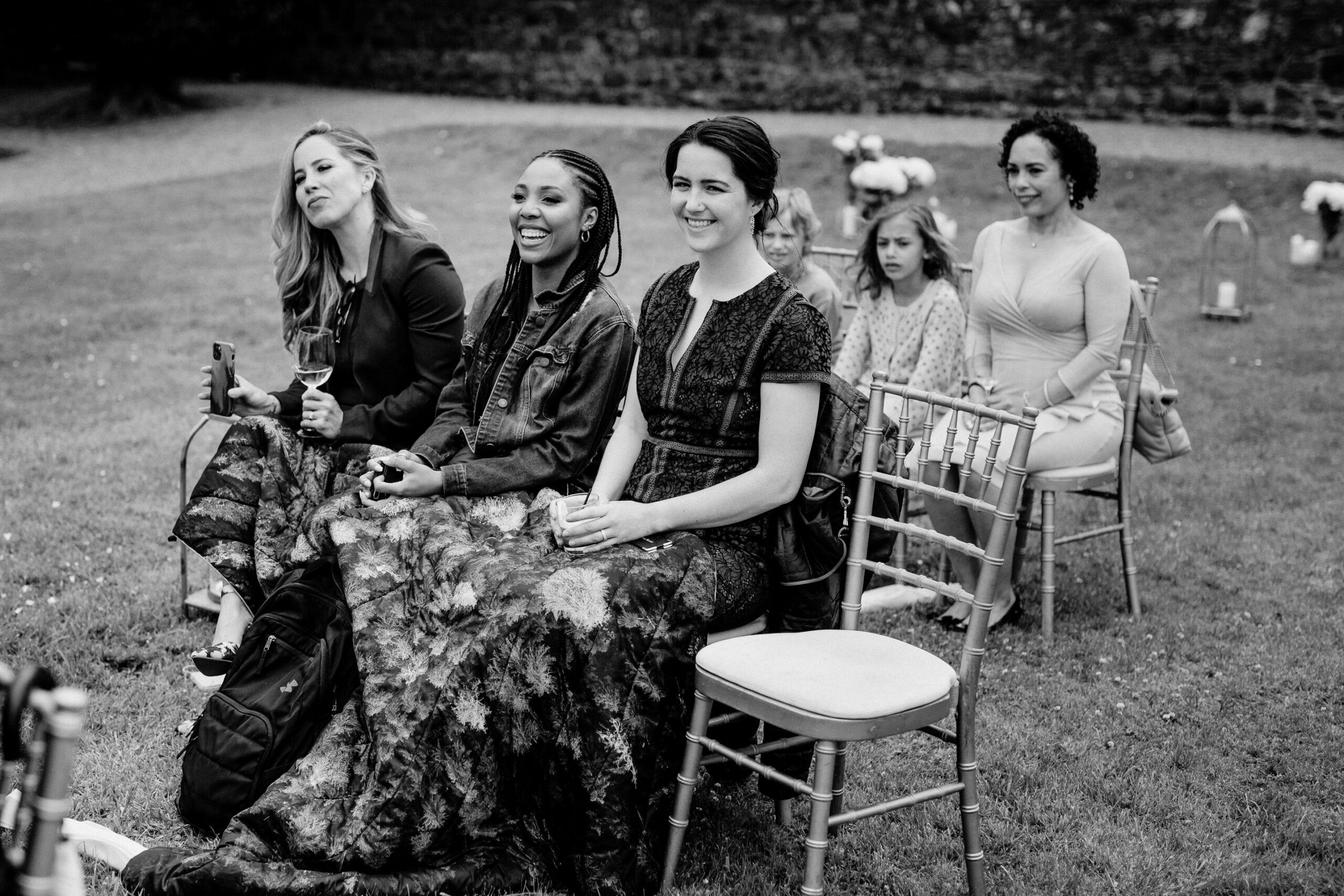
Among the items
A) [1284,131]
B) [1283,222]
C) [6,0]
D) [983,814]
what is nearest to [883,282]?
[983,814]

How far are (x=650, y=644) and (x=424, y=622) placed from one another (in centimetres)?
62

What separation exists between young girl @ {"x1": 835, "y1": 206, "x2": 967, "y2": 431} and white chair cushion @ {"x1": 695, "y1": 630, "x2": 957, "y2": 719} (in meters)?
2.53

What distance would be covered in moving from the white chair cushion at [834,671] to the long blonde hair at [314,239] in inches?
89.4

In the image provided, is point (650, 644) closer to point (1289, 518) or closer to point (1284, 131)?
point (1289, 518)

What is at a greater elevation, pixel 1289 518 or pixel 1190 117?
pixel 1190 117

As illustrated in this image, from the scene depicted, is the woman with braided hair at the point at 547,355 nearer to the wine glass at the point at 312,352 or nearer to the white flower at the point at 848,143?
the wine glass at the point at 312,352

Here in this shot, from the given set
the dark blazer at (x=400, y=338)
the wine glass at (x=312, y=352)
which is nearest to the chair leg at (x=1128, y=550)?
the dark blazer at (x=400, y=338)

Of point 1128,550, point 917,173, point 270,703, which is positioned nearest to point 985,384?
point 1128,550

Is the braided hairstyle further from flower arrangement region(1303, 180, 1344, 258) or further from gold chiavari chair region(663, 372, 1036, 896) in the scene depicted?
flower arrangement region(1303, 180, 1344, 258)

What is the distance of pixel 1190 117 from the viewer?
52.0 feet

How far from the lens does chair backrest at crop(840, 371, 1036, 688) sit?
304 cm

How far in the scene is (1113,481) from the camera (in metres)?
5.17

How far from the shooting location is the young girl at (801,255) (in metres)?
5.65

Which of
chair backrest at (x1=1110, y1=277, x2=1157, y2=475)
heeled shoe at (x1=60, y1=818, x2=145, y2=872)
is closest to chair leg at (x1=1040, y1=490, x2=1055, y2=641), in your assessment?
chair backrest at (x1=1110, y1=277, x2=1157, y2=475)
